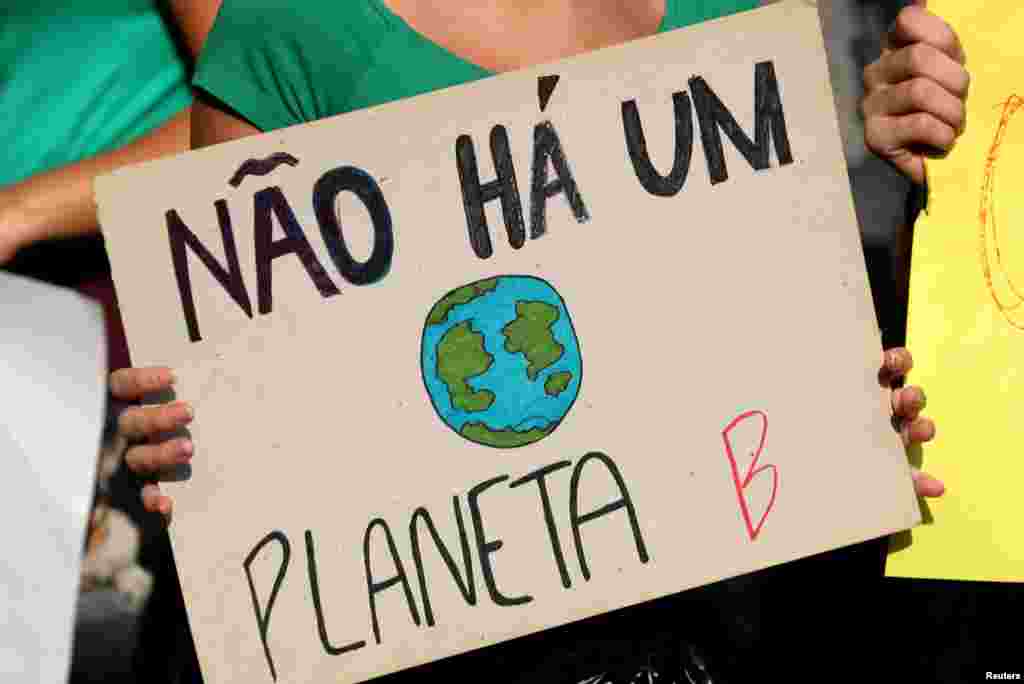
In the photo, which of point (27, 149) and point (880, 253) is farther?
point (880, 253)

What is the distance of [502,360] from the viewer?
3.96 feet

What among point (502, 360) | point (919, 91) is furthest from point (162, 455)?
point (919, 91)

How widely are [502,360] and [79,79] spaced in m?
0.75

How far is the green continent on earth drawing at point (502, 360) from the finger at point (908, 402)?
291mm

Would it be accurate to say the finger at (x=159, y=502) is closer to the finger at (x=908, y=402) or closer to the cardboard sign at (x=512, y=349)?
the cardboard sign at (x=512, y=349)

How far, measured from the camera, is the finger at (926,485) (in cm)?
126

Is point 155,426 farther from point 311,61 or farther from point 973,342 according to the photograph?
point 973,342

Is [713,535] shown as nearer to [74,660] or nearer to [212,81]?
[212,81]

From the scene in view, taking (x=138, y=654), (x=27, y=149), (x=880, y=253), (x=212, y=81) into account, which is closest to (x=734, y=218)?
(x=212, y=81)

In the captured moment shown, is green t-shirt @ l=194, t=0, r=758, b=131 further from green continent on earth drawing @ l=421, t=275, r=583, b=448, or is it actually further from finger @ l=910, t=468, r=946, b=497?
finger @ l=910, t=468, r=946, b=497

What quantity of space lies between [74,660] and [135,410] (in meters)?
1.50

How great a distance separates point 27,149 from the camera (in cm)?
164

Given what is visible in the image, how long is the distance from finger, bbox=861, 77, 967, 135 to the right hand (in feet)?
2.28

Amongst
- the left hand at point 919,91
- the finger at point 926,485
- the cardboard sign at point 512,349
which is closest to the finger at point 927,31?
the left hand at point 919,91
